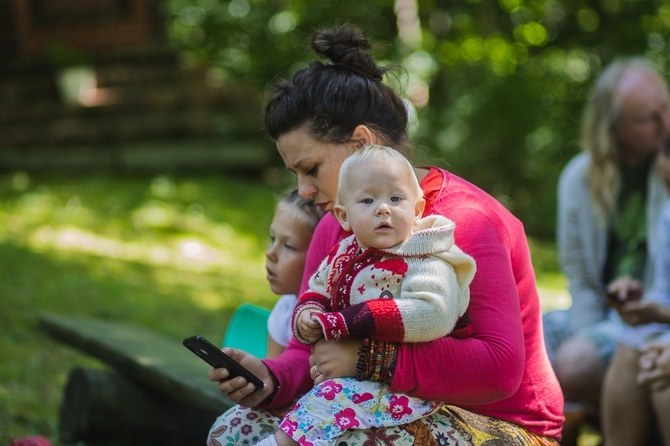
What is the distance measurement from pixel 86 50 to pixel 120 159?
2.54 metres

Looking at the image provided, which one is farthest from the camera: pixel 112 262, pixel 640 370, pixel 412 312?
pixel 112 262

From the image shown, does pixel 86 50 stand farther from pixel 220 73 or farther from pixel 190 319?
pixel 190 319

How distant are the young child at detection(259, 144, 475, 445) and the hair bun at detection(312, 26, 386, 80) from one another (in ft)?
1.45

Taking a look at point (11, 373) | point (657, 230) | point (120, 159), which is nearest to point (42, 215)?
point (120, 159)

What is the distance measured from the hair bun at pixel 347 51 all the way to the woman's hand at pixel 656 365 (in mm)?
1313

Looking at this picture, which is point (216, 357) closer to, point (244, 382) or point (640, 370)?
point (244, 382)

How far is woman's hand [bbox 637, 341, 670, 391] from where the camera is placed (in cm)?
304

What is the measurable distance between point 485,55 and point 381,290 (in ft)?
32.4

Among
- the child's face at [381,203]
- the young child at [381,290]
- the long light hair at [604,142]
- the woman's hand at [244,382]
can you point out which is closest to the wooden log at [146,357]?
the woman's hand at [244,382]

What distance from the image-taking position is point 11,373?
4.78m

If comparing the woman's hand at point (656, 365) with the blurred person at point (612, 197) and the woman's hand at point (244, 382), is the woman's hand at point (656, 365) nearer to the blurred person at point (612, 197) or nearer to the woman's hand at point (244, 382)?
the blurred person at point (612, 197)

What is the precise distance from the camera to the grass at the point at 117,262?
17.0 feet

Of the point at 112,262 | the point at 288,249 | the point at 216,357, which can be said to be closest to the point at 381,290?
the point at 216,357

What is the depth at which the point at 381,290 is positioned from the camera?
6.95 ft
